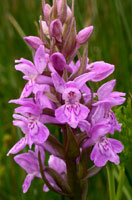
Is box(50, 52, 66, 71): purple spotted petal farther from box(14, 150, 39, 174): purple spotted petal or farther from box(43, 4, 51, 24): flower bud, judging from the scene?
box(14, 150, 39, 174): purple spotted petal

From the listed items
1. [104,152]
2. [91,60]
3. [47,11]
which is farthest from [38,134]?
[91,60]

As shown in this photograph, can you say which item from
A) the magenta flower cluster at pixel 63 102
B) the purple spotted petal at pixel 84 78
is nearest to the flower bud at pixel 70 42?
the magenta flower cluster at pixel 63 102

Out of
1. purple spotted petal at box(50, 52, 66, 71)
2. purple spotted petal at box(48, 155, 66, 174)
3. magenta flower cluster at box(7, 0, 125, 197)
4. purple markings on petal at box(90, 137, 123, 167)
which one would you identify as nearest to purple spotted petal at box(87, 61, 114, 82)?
magenta flower cluster at box(7, 0, 125, 197)

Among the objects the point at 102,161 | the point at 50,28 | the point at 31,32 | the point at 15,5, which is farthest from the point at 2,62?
the point at 102,161

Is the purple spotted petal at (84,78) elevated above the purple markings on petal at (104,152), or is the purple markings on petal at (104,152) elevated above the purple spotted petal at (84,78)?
the purple spotted petal at (84,78)

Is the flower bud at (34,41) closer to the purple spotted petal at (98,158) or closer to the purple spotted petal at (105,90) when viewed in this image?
the purple spotted petal at (105,90)

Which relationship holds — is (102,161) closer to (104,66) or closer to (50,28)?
(104,66)
